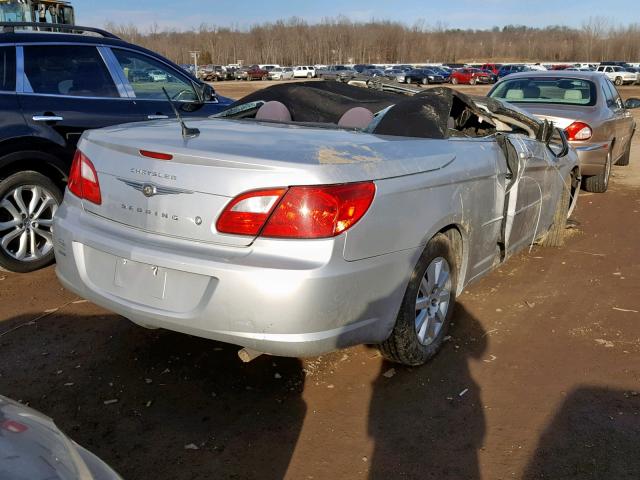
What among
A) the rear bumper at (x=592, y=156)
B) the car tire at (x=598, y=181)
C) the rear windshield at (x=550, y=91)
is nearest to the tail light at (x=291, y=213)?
the rear bumper at (x=592, y=156)

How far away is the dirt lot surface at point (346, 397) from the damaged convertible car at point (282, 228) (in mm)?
351

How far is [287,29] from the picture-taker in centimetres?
13962

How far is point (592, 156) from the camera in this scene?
8148 mm

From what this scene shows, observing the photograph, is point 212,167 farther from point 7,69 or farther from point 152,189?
point 7,69

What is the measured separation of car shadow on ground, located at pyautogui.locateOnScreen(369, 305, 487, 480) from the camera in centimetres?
262

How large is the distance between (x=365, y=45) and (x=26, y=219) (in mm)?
134082

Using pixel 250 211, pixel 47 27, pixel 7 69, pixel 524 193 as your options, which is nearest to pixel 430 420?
pixel 250 211

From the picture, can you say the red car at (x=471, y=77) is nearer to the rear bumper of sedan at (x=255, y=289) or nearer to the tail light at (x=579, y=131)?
the tail light at (x=579, y=131)

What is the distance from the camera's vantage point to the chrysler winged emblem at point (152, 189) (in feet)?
9.07

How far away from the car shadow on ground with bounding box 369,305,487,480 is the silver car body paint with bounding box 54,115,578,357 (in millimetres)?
409

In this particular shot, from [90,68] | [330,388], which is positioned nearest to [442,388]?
[330,388]

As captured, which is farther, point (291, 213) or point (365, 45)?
point (365, 45)

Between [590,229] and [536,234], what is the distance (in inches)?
85.2

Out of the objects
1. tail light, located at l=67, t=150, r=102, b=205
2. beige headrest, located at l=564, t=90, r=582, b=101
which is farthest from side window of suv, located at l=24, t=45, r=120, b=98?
beige headrest, located at l=564, t=90, r=582, b=101
